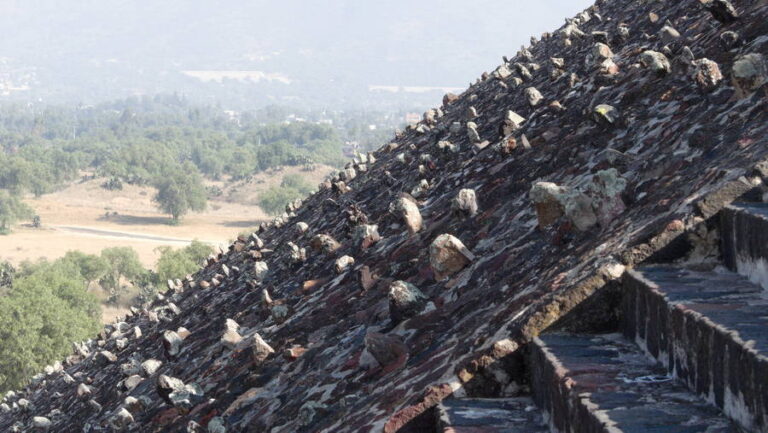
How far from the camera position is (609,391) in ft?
9.42

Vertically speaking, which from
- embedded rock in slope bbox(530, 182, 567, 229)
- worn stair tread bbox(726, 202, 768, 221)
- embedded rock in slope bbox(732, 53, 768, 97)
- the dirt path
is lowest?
the dirt path

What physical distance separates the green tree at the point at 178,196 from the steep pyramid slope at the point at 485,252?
13273cm

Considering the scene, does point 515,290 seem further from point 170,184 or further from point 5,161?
point 5,161

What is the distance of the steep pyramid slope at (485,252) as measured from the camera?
11.6ft

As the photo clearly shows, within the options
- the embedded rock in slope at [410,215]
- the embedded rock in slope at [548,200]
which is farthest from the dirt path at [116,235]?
the embedded rock in slope at [548,200]

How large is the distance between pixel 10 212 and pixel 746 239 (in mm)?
129860

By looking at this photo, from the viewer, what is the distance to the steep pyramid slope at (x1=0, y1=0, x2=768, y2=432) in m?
3.54

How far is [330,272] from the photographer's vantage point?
7.55m

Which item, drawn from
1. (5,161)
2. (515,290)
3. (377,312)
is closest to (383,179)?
(377,312)

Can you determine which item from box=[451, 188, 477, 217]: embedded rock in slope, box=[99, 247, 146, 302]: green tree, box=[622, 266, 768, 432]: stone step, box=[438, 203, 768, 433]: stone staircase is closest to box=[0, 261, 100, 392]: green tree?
box=[99, 247, 146, 302]: green tree

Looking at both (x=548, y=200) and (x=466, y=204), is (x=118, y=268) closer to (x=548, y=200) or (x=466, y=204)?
(x=466, y=204)

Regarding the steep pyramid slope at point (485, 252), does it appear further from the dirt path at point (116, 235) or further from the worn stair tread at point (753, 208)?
the dirt path at point (116, 235)

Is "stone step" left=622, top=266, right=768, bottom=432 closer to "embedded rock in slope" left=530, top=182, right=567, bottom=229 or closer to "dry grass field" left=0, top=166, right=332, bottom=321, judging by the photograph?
"embedded rock in slope" left=530, top=182, right=567, bottom=229

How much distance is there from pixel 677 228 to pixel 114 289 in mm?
87838
